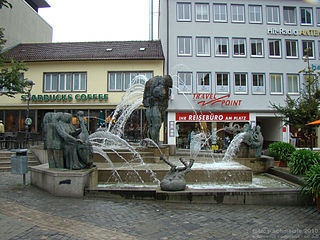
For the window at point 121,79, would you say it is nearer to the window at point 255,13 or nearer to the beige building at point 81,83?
the beige building at point 81,83

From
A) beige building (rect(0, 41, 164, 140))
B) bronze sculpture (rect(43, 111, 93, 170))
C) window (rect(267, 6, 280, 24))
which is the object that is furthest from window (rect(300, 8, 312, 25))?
bronze sculpture (rect(43, 111, 93, 170))

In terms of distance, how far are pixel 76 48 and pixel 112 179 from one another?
78.5 ft

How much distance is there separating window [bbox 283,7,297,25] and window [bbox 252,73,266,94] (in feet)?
23.6

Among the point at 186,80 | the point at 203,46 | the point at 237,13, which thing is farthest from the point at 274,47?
the point at 186,80

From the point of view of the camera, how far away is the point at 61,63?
26031mm

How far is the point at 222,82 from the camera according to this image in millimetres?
27094

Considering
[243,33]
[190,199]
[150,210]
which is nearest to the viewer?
[150,210]

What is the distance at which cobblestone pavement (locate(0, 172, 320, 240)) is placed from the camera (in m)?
4.39

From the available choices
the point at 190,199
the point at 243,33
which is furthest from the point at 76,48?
the point at 190,199

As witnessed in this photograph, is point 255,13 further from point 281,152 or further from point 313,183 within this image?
point 313,183

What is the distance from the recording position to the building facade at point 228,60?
87.1ft

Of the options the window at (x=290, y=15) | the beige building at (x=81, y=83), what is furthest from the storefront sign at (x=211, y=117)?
the window at (x=290, y=15)

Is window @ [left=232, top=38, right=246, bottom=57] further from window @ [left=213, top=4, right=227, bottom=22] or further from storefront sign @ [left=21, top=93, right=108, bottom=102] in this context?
storefront sign @ [left=21, top=93, right=108, bottom=102]

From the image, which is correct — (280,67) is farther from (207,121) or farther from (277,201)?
(277,201)
